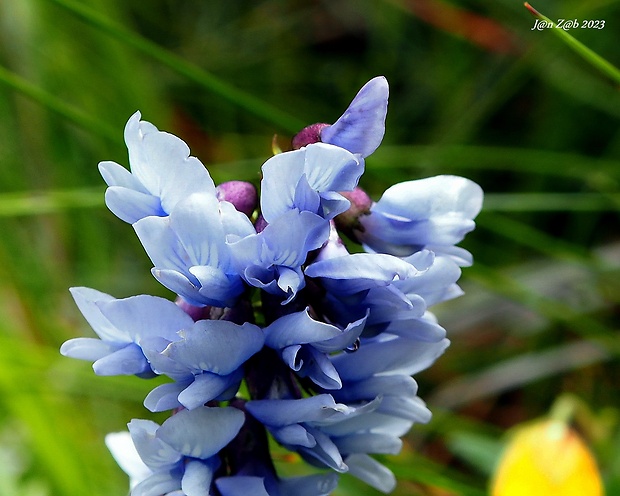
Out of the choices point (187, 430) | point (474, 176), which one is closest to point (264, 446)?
point (187, 430)

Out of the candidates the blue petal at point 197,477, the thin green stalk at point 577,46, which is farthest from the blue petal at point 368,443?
the thin green stalk at point 577,46

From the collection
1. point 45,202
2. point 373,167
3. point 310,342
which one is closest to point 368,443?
point 310,342

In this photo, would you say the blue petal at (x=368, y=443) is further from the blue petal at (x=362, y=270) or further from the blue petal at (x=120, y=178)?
the blue petal at (x=120, y=178)

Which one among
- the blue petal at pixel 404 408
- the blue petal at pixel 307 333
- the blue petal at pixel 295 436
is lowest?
the blue petal at pixel 295 436

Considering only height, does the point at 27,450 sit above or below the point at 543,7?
below

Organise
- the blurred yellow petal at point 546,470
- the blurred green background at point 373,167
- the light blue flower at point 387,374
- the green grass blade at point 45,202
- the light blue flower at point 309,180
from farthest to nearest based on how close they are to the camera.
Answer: the blurred green background at point 373,167 → the green grass blade at point 45,202 → the blurred yellow petal at point 546,470 → the light blue flower at point 387,374 → the light blue flower at point 309,180

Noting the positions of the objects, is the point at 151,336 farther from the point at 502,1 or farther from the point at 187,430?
the point at 502,1

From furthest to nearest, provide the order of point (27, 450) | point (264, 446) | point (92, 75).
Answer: point (92, 75) → point (27, 450) → point (264, 446)
